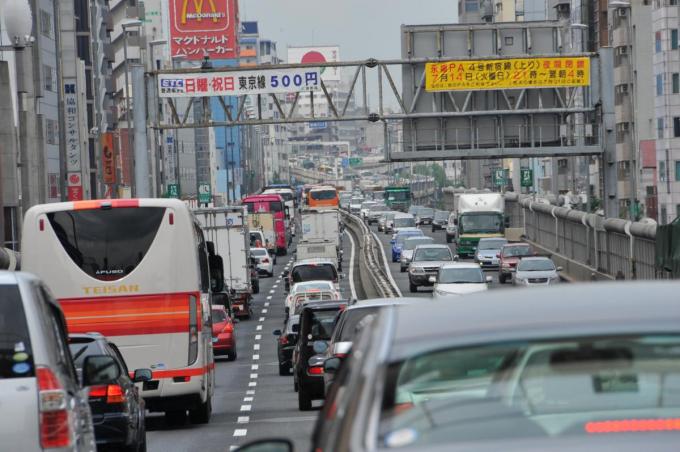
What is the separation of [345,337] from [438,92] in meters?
28.7

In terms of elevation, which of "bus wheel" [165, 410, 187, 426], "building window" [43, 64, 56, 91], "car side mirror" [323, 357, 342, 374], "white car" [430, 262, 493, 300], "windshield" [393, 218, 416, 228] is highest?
"building window" [43, 64, 56, 91]

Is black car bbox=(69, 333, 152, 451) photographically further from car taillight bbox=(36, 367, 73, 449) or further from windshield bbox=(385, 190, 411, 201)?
windshield bbox=(385, 190, 411, 201)

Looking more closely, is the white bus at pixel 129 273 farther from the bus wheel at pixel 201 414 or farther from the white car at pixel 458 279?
the white car at pixel 458 279

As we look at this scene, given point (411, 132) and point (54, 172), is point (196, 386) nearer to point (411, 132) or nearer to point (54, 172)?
point (411, 132)

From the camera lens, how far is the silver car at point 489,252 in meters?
76.8

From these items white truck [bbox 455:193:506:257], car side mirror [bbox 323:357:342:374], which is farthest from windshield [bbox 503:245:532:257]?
car side mirror [bbox 323:357:342:374]

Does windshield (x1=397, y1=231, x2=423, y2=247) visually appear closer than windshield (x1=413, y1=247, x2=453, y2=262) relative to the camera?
No

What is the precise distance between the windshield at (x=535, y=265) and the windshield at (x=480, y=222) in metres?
20.8

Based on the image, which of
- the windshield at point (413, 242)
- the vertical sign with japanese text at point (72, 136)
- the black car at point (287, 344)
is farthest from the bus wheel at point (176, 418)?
the windshield at point (413, 242)

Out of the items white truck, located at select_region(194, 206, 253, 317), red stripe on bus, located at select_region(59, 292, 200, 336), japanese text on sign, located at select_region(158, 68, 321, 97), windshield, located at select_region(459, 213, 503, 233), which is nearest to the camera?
red stripe on bus, located at select_region(59, 292, 200, 336)

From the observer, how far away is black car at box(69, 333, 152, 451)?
52.7 feet

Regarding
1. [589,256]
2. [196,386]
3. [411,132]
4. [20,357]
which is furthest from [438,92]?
[20,357]

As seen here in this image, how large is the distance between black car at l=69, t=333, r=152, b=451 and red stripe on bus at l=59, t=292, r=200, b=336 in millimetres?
4923

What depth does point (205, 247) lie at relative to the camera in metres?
25.3
